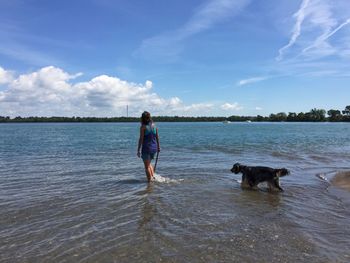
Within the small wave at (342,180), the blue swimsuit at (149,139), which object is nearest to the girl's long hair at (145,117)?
the blue swimsuit at (149,139)

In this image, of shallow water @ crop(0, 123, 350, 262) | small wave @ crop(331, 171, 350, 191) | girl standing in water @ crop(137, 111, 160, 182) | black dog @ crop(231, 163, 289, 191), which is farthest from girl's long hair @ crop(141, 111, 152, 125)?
small wave @ crop(331, 171, 350, 191)

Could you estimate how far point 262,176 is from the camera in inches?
438

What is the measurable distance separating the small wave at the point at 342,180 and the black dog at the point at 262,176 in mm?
2635

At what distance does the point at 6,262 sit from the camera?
17.5 ft

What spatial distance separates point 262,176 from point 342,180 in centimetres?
422

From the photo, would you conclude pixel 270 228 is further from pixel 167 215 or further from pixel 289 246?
pixel 167 215

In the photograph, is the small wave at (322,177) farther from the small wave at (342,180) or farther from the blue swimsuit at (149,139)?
the blue swimsuit at (149,139)

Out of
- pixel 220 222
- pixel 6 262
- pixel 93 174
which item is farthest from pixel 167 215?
pixel 93 174

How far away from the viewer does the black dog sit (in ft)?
35.9

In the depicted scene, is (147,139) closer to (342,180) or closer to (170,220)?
(170,220)

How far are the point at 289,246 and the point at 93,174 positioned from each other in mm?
10080

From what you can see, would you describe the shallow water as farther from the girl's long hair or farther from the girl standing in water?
the girl's long hair

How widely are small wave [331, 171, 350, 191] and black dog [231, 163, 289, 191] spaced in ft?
8.65

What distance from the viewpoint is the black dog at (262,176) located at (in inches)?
430
